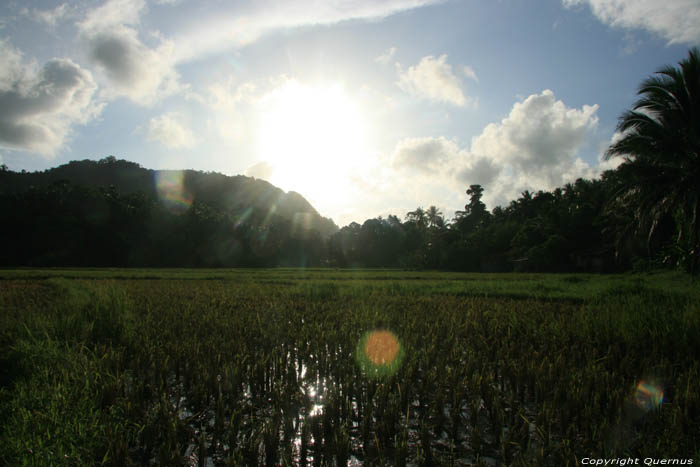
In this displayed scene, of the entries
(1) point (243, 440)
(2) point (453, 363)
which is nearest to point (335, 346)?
(2) point (453, 363)

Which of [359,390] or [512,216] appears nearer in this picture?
[359,390]

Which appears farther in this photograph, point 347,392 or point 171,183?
point 171,183

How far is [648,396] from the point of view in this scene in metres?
2.76

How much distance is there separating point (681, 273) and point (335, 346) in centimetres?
1714

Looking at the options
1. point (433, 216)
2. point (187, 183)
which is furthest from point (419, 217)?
point (187, 183)

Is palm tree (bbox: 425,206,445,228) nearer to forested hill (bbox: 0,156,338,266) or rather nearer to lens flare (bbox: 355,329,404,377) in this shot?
forested hill (bbox: 0,156,338,266)

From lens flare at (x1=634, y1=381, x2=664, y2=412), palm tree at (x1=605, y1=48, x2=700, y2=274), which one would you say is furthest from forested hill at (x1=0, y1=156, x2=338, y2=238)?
lens flare at (x1=634, y1=381, x2=664, y2=412)

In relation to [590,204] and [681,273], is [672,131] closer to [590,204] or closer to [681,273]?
[681,273]

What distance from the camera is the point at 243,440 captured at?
90.8 inches

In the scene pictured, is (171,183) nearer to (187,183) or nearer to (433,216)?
(187,183)

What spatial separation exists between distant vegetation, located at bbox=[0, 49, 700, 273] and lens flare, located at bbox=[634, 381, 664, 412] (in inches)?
496

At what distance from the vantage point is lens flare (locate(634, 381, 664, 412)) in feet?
8.50

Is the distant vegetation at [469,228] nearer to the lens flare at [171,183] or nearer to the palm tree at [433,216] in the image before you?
the palm tree at [433,216]

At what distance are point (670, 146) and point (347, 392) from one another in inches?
624
